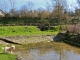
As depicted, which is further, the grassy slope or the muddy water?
the grassy slope

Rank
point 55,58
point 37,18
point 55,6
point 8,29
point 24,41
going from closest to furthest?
point 55,58 < point 24,41 < point 8,29 < point 55,6 < point 37,18

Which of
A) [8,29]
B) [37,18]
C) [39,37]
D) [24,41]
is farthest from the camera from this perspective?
[37,18]

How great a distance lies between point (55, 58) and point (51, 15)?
135ft

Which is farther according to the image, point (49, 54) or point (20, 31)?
point (20, 31)

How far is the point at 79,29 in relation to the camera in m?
34.3

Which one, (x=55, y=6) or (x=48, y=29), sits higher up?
(x=55, y=6)

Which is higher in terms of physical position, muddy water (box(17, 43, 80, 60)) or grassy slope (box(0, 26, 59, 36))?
grassy slope (box(0, 26, 59, 36))

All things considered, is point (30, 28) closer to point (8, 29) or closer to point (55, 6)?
point (8, 29)

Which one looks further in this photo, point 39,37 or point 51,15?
point 51,15

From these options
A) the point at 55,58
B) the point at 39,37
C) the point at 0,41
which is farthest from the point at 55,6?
the point at 55,58

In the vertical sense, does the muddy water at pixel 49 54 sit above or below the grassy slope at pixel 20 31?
below

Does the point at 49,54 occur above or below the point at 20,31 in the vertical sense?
below

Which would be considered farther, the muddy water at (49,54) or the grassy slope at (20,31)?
the grassy slope at (20,31)

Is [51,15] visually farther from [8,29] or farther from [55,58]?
[55,58]
